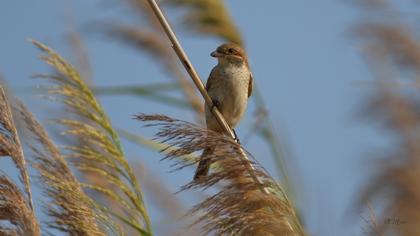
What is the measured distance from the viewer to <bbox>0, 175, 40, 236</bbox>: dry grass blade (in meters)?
2.18

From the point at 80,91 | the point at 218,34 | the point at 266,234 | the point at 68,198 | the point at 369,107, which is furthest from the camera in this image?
the point at 218,34

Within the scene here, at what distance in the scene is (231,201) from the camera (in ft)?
6.84

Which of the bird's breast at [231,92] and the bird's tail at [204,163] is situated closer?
the bird's tail at [204,163]

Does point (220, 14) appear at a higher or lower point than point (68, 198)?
higher

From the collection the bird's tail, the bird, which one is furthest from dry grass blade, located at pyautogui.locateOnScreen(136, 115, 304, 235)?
the bird

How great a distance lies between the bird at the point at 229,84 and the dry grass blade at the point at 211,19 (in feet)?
0.63

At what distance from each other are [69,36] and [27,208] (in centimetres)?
293

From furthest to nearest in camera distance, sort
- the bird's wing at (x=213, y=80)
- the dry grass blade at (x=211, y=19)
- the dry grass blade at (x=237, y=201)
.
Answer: the bird's wing at (x=213, y=80), the dry grass blade at (x=211, y=19), the dry grass blade at (x=237, y=201)

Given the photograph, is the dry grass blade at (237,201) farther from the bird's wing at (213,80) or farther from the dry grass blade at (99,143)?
the bird's wing at (213,80)

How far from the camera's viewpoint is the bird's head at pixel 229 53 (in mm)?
4621

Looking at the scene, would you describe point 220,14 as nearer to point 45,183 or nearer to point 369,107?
point 369,107

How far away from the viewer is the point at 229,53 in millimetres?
4641

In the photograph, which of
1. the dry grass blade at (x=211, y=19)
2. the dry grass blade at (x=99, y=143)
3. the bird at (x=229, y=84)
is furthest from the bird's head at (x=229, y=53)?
the dry grass blade at (x=99, y=143)

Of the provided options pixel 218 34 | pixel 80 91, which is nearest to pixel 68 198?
pixel 80 91
